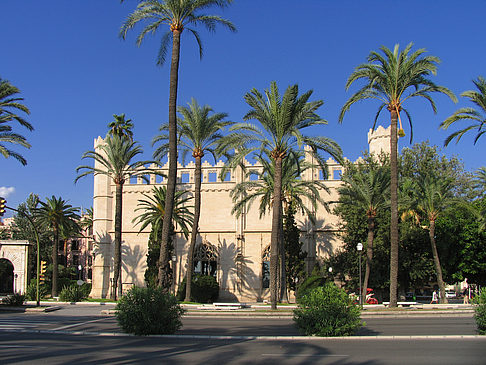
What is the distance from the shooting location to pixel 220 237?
4412 cm

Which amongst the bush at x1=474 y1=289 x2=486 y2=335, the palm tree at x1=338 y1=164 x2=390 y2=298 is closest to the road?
the bush at x1=474 y1=289 x2=486 y2=335

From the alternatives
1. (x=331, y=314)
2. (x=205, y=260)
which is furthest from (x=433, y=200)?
(x=331, y=314)

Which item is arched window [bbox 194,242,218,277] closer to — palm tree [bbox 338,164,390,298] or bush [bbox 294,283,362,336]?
palm tree [bbox 338,164,390,298]

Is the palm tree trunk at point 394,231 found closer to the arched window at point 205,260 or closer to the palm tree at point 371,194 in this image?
the palm tree at point 371,194

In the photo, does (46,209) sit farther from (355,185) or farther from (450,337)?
(450,337)

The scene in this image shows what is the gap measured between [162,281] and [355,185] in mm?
18329

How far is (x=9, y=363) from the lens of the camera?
10188mm

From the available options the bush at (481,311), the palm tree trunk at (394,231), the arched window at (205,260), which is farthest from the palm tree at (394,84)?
the arched window at (205,260)

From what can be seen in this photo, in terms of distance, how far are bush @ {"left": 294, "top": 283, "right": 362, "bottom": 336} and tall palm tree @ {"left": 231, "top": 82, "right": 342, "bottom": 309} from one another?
403 inches

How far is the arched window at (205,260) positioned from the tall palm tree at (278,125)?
2002 centimetres

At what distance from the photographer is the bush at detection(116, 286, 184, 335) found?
14.4 meters

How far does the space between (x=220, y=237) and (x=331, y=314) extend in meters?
30.8

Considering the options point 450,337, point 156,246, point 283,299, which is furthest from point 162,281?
point 156,246

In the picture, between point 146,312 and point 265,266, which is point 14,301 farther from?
point 265,266
